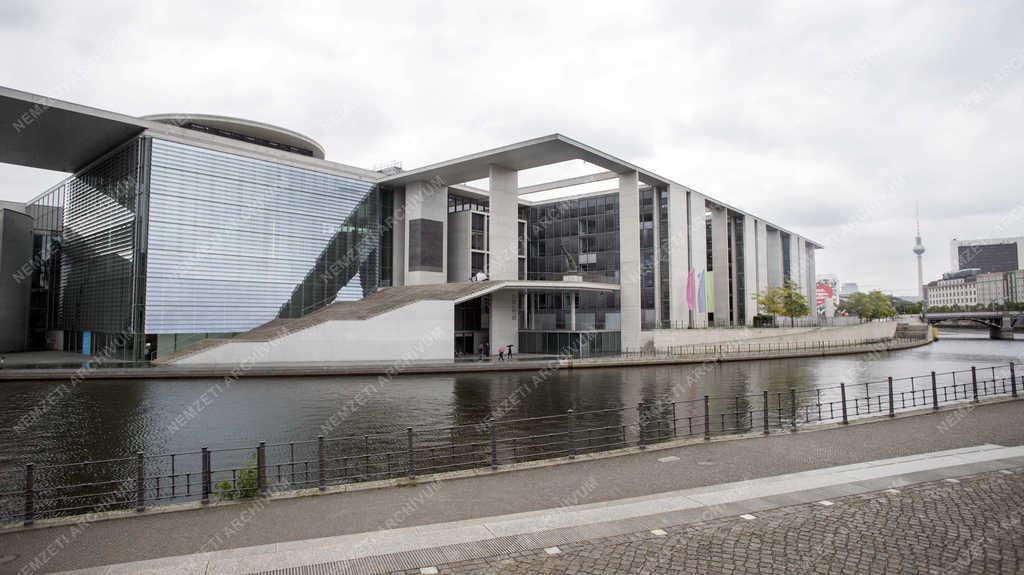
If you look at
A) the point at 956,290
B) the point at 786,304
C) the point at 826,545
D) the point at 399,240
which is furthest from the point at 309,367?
the point at 956,290

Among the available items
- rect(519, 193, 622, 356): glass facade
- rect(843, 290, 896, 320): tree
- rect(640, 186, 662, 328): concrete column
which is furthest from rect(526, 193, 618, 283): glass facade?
rect(843, 290, 896, 320): tree

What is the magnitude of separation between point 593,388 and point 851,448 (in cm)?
1829

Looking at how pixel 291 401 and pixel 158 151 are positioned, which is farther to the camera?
pixel 158 151

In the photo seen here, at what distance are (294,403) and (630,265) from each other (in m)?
34.4

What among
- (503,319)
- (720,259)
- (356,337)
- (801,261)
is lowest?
(356,337)

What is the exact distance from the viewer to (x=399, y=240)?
5681 cm

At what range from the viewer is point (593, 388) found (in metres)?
30.0

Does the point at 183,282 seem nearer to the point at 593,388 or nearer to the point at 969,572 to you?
the point at 593,388

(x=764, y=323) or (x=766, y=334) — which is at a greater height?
(x=764, y=323)

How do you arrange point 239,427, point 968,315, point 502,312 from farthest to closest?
point 968,315 < point 502,312 < point 239,427

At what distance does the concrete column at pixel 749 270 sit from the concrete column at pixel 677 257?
1839cm

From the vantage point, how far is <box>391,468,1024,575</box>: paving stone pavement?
640 centimetres

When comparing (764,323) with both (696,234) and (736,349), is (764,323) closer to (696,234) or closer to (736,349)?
(696,234)

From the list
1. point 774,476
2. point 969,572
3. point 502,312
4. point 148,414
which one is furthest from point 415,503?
point 502,312
